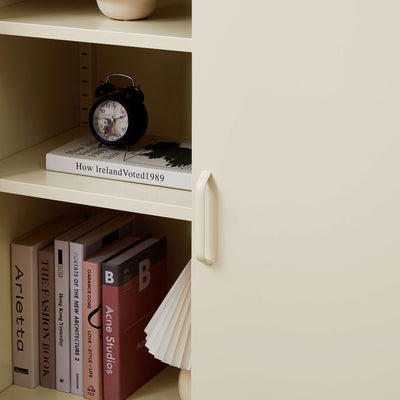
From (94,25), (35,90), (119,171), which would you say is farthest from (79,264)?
(94,25)

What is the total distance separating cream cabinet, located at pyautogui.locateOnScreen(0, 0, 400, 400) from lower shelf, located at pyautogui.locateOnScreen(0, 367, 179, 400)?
0.34 meters

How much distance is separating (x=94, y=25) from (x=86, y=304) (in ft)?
1.80

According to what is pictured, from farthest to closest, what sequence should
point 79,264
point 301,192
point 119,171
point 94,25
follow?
point 79,264 < point 119,171 < point 94,25 < point 301,192

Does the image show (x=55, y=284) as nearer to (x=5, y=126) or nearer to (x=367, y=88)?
(x=5, y=126)

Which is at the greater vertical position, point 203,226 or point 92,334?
point 203,226

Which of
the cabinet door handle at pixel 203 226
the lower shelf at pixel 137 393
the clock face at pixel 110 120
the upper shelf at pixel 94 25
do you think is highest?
the upper shelf at pixel 94 25

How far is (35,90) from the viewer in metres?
1.63

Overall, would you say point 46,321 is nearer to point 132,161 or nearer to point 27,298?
point 27,298

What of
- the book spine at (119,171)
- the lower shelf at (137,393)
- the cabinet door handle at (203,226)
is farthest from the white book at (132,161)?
the lower shelf at (137,393)

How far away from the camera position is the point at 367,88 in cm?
113

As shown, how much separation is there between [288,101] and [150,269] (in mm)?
604

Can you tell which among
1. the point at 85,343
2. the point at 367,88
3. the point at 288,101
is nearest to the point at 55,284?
the point at 85,343

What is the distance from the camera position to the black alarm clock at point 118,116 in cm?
150

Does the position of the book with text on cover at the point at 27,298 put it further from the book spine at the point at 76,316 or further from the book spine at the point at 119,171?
the book spine at the point at 119,171
